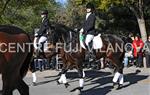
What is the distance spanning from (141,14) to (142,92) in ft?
45.0

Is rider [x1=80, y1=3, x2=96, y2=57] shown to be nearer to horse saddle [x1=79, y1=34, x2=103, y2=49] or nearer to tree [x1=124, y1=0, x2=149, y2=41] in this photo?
horse saddle [x1=79, y1=34, x2=103, y2=49]

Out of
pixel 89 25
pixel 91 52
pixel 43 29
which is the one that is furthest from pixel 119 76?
pixel 43 29

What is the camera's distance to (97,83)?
16219 millimetres

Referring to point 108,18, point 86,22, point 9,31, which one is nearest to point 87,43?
point 86,22

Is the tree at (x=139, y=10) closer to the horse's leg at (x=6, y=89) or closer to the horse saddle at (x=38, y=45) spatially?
the horse saddle at (x=38, y=45)

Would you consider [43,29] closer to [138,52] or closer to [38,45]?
[38,45]

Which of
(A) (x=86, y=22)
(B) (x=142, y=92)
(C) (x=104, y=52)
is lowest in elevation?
(B) (x=142, y=92)

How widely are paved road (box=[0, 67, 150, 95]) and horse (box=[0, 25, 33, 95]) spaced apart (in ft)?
14.1

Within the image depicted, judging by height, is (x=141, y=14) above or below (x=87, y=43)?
above

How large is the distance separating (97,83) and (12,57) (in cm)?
814

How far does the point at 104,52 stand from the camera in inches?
620

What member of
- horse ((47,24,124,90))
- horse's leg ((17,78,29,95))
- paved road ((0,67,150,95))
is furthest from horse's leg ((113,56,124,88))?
horse's leg ((17,78,29,95))

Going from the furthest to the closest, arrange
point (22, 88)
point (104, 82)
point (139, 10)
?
point (139, 10), point (104, 82), point (22, 88)

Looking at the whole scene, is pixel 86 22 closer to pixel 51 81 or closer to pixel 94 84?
pixel 94 84
